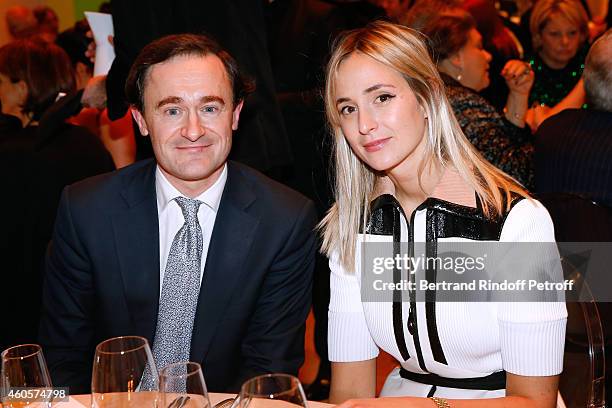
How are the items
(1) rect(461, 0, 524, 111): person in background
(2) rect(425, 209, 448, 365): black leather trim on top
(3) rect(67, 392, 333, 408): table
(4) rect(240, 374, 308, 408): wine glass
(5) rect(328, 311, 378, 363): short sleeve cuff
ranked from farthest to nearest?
(1) rect(461, 0, 524, 111): person in background, (5) rect(328, 311, 378, 363): short sleeve cuff, (2) rect(425, 209, 448, 365): black leather trim on top, (3) rect(67, 392, 333, 408): table, (4) rect(240, 374, 308, 408): wine glass

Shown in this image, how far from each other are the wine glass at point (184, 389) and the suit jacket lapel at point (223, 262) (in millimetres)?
932

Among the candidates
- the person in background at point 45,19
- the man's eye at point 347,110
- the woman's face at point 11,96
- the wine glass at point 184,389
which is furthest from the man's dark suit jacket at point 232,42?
the person in background at point 45,19

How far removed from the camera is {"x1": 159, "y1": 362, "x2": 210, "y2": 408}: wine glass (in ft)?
4.05

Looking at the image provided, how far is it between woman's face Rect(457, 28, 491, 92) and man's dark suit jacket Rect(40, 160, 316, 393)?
169 cm

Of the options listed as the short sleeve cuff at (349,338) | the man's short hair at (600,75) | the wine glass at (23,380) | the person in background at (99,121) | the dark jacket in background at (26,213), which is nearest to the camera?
the wine glass at (23,380)

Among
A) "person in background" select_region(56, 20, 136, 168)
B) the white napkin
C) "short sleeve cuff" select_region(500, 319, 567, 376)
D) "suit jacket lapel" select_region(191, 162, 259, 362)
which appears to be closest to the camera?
"short sleeve cuff" select_region(500, 319, 567, 376)

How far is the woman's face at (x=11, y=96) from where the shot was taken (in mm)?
3422

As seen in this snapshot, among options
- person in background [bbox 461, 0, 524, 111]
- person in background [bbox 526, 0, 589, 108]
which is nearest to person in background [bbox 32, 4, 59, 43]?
person in background [bbox 461, 0, 524, 111]

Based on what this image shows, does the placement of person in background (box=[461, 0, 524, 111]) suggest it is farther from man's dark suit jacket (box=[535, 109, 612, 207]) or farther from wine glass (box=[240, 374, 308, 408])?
wine glass (box=[240, 374, 308, 408])

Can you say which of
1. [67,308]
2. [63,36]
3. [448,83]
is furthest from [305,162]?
[63,36]

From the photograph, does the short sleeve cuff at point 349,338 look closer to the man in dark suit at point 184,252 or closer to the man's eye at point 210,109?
the man in dark suit at point 184,252

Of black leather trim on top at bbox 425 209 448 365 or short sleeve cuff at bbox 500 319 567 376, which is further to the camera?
black leather trim on top at bbox 425 209 448 365

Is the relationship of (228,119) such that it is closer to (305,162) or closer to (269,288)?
(269,288)

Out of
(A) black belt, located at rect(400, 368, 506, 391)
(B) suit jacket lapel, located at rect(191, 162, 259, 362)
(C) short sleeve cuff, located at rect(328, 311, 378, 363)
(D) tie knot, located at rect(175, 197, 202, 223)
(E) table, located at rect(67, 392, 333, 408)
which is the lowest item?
(A) black belt, located at rect(400, 368, 506, 391)
